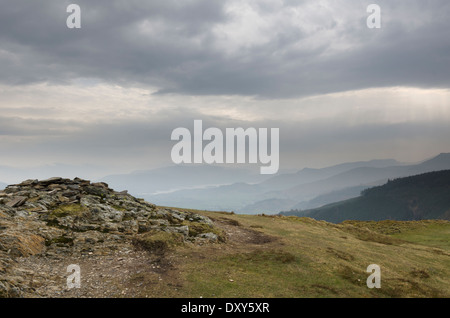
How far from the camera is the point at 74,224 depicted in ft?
103

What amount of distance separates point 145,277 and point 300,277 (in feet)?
43.5

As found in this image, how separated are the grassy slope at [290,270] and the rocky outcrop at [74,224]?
4.63 metres

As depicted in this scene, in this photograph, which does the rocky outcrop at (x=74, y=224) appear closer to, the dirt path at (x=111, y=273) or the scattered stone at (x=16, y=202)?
the scattered stone at (x=16, y=202)

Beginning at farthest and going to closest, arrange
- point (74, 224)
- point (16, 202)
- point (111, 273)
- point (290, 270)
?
point (16, 202) < point (74, 224) < point (290, 270) < point (111, 273)

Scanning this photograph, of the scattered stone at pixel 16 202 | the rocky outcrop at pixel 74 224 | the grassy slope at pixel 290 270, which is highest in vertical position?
the scattered stone at pixel 16 202

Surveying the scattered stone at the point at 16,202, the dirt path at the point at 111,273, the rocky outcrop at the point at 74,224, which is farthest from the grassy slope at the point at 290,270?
the scattered stone at the point at 16,202

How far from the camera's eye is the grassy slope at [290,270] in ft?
70.2

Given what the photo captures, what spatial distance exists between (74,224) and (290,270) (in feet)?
79.0

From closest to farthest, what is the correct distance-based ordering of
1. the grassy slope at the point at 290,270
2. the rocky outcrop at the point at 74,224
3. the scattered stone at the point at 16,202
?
the grassy slope at the point at 290,270, the rocky outcrop at the point at 74,224, the scattered stone at the point at 16,202

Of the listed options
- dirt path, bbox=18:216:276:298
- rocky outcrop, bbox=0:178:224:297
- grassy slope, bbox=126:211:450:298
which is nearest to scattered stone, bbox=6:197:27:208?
rocky outcrop, bbox=0:178:224:297

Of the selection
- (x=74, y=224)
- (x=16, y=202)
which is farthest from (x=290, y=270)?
(x=16, y=202)

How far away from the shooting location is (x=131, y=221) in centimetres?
3419

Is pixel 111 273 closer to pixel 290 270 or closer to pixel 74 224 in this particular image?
pixel 74 224
